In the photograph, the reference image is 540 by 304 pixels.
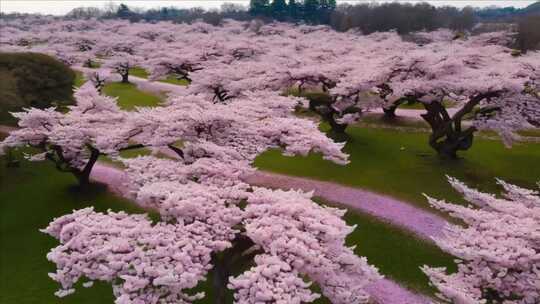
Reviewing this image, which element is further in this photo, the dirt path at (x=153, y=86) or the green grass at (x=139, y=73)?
the green grass at (x=139, y=73)

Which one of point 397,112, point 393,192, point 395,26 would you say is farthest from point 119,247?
point 395,26

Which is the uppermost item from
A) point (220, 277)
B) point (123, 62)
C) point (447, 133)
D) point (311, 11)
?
point (311, 11)

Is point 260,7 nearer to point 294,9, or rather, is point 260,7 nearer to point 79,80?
point 294,9

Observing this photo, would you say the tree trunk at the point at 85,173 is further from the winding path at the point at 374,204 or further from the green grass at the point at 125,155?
the green grass at the point at 125,155

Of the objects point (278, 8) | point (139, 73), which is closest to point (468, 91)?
point (139, 73)

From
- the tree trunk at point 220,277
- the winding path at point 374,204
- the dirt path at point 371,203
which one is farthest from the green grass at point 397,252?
the tree trunk at point 220,277
